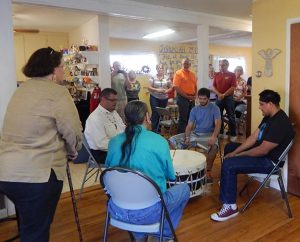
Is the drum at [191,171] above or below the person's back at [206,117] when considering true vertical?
below

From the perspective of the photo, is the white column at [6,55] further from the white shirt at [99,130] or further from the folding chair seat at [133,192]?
the folding chair seat at [133,192]

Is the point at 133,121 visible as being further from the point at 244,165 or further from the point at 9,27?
the point at 9,27

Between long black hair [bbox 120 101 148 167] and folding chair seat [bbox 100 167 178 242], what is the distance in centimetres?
12

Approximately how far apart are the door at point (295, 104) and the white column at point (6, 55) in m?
2.58

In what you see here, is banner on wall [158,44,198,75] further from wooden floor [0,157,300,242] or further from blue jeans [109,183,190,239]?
blue jeans [109,183,190,239]

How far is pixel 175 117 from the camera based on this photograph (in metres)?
6.78

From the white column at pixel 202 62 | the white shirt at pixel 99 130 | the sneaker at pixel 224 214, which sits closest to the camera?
the sneaker at pixel 224 214

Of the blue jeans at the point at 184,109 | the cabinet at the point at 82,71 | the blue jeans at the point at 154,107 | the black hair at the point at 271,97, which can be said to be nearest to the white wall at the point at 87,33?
the cabinet at the point at 82,71

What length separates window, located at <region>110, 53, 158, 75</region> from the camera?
7971mm

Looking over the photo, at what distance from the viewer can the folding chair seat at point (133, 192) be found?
157cm

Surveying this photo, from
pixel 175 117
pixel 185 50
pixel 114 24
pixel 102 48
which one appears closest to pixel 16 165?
pixel 102 48

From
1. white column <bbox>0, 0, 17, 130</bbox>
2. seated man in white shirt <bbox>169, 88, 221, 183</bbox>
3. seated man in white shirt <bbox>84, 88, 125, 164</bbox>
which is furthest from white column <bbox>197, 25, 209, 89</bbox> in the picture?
white column <bbox>0, 0, 17, 130</bbox>

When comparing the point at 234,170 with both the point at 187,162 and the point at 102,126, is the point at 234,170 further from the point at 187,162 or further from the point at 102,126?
the point at 102,126

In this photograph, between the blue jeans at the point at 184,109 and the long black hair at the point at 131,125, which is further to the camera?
the blue jeans at the point at 184,109
